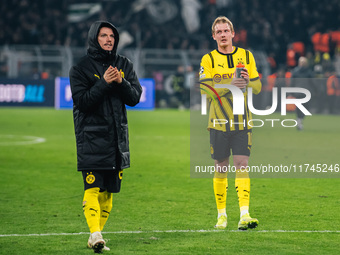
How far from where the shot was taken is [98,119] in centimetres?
601

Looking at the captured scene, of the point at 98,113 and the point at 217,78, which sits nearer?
the point at 98,113

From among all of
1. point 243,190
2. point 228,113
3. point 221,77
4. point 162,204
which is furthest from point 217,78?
point 162,204

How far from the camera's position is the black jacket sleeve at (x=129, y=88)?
5.96m

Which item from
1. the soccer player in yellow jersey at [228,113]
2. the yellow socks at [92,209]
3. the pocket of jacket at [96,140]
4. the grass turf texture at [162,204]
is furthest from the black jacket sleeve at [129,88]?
the grass turf texture at [162,204]

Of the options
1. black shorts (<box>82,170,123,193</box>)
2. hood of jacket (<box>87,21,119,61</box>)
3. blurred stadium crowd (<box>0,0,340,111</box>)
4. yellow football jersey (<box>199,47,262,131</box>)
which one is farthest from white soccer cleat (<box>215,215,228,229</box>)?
blurred stadium crowd (<box>0,0,340,111</box>)

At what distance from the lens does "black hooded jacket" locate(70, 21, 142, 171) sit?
595 cm

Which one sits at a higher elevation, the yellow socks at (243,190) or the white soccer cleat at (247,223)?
the yellow socks at (243,190)

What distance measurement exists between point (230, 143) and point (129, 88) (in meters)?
1.47

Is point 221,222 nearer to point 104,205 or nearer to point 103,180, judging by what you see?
point 104,205

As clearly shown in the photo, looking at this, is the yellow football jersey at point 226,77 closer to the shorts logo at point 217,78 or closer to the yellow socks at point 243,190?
the shorts logo at point 217,78

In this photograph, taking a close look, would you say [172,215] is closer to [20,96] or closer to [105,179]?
[105,179]

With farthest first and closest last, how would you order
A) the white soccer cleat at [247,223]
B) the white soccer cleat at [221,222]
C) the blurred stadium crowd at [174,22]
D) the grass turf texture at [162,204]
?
the blurred stadium crowd at [174,22] → the white soccer cleat at [221,222] → the white soccer cleat at [247,223] → the grass turf texture at [162,204]

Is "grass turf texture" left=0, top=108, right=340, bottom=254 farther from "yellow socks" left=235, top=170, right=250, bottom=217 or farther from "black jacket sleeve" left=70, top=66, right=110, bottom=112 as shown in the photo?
"black jacket sleeve" left=70, top=66, right=110, bottom=112

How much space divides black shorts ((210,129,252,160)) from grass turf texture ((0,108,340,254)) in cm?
72
